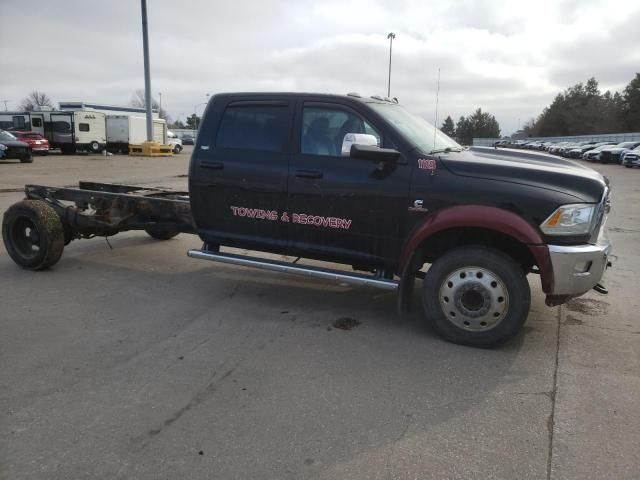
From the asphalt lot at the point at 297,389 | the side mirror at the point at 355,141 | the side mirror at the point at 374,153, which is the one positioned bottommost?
the asphalt lot at the point at 297,389

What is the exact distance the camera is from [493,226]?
3959mm

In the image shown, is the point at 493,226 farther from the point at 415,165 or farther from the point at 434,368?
the point at 434,368

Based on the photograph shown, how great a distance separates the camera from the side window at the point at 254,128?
16.1 feet

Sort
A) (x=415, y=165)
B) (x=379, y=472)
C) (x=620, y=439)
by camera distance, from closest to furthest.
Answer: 1. (x=379, y=472)
2. (x=620, y=439)
3. (x=415, y=165)

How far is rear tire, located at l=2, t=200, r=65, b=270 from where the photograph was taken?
6129mm

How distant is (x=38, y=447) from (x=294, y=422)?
1.38m

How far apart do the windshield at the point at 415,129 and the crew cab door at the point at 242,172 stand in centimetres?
92

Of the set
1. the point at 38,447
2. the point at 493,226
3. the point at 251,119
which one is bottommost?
A: the point at 38,447

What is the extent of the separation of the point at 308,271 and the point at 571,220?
2166 mm

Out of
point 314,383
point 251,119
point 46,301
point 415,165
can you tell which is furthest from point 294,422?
point 46,301

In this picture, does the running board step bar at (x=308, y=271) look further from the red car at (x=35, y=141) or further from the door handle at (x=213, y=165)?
the red car at (x=35, y=141)

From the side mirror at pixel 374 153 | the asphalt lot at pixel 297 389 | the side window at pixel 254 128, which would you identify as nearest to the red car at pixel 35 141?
the asphalt lot at pixel 297 389

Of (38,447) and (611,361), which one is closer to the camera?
(38,447)

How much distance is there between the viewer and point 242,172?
4.96 metres
